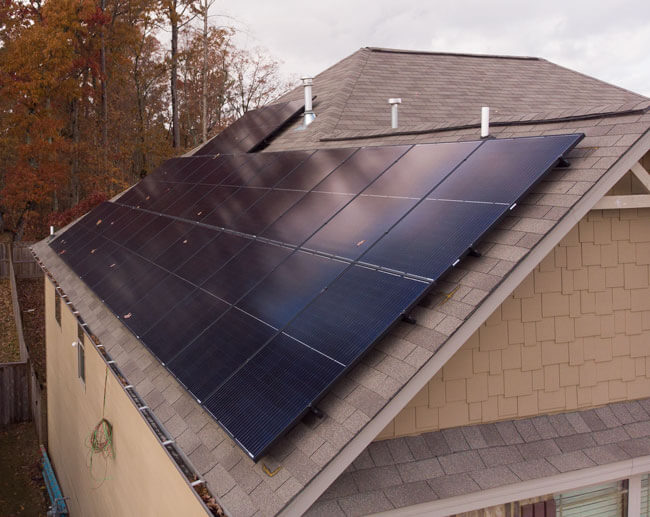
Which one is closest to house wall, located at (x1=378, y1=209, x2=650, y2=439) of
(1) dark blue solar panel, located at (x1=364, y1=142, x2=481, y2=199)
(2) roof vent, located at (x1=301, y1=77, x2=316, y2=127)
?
(1) dark blue solar panel, located at (x1=364, y1=142, x2=481, y2=199)

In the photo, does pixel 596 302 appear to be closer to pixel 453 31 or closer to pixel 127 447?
pixel 127 447

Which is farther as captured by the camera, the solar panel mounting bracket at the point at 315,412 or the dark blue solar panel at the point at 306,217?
the dark blue solar panel at the point at 306,217

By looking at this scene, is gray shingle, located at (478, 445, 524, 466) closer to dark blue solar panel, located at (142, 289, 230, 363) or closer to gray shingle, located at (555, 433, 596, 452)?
gray shingle, located at (555, 433, 596, 452)

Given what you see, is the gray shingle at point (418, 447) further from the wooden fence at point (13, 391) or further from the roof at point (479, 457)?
the wooden fence at point (13, 391)

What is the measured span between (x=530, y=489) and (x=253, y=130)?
11864 millimetres

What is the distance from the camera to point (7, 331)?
23.8 meters

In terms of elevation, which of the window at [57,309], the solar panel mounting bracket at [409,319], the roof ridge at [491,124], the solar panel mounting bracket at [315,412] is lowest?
the window at [57,309]

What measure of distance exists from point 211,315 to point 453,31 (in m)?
40.9

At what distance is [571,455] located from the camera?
558 centimetres

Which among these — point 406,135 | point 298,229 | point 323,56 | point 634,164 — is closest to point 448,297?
point 634,164

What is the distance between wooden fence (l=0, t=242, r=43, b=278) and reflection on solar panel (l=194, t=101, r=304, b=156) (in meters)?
19.1

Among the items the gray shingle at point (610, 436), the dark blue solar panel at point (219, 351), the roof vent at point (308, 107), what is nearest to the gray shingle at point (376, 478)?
the dark blue solar panel at point (219, 351)

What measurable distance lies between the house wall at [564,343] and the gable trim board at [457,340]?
82 cm

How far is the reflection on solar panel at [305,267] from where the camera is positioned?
4980 mm
